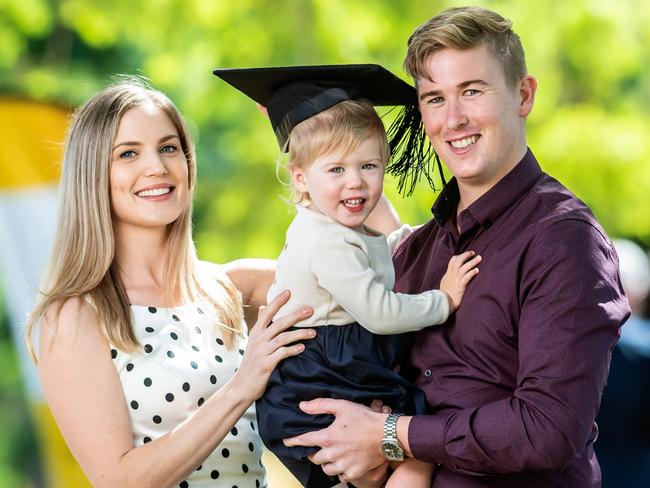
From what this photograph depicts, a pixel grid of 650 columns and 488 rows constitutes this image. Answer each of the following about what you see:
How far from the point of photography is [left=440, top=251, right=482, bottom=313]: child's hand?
2.95 meters

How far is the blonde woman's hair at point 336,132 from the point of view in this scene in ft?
9.70

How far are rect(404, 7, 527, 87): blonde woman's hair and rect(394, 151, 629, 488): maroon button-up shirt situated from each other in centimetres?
27

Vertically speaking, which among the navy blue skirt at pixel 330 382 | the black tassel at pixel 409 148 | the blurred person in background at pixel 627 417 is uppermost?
the black tassel at pixel 409 148

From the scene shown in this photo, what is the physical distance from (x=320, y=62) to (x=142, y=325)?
13.4ft

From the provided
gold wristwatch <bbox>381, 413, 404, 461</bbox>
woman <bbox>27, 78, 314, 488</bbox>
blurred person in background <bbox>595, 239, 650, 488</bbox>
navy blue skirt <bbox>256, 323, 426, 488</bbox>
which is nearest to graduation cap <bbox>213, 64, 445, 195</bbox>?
woman <bbox>27, 78, 314, 488</bbox>

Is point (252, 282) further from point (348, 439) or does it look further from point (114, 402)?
point (348, 439)

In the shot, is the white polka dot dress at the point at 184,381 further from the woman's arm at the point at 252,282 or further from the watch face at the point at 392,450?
the watch face at the point at 392,450

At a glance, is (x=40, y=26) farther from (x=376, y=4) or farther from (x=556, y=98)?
(x=556, y=98)

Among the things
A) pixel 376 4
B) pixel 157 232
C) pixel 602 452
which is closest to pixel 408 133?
pixel 157 232

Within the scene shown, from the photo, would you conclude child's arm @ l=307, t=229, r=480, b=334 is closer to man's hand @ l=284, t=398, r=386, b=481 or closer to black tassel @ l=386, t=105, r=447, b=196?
man's hand @ l=284, t=398, r=386, b=481

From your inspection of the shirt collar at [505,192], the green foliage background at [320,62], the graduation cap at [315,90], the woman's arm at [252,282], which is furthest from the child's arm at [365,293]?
Answer: the green foliage background at [320,62]

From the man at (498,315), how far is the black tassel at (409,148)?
224mm

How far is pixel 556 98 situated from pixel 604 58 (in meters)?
0.50

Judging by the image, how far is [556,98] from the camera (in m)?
7.80
